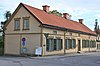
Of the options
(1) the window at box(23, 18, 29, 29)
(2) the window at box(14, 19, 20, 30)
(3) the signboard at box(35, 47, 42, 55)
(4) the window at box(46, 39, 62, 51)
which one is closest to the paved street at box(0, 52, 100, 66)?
(3) the signboard at box(35, 47, 42, 55)

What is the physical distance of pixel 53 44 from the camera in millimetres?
33031

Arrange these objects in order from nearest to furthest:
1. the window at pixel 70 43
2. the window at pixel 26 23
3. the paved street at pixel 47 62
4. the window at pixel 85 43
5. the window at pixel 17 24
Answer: the paved street at pixel 47 62 → the window at pixel 26 23 → the window at pixel 17 24 → the window at pixel 70 43 → the window at pixel 85 43

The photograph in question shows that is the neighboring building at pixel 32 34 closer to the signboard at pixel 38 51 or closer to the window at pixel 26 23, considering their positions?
the window at pixel 26 23

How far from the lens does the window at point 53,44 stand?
31938 mm

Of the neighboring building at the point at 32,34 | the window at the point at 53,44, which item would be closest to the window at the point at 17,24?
the neighboring building at the point at 32,34

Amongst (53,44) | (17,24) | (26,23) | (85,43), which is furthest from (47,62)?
(85,43)

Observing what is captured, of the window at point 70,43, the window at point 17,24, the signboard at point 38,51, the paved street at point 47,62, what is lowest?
the paved street at point 47,62

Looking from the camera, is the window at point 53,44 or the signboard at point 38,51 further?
the window at point 53,44

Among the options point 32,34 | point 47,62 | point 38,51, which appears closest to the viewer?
point 47,62

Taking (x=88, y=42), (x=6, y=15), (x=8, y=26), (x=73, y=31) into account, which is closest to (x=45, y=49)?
(x=8, y=26)

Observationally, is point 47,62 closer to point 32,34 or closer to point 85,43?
point 32,34

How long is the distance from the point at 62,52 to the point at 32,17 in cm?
723

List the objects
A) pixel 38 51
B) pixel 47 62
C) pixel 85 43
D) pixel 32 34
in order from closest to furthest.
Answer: pixel 47 62 → pixel 38 51 → pixel 32 34 → pixel 85 43

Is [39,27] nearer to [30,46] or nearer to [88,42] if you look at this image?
→ [30,46]
